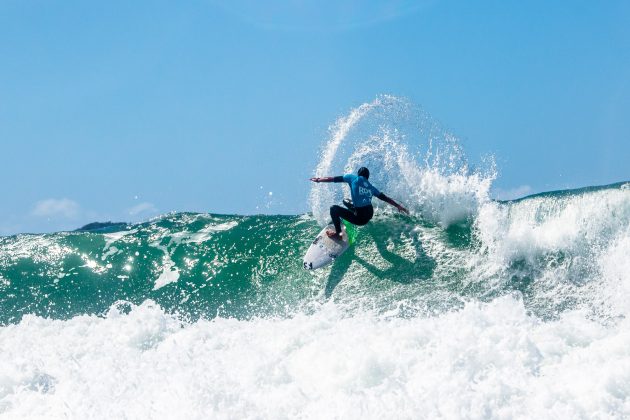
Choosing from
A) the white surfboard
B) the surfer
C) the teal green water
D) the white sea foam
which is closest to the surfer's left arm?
the surfer

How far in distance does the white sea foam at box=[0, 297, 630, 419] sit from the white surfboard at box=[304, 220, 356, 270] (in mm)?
2379

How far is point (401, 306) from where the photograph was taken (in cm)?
899

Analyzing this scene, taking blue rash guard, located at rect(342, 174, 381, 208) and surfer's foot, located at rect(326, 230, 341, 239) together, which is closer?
blue rash guard, located at rect(342, 174, 381, 208)

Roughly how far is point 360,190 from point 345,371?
198 inches

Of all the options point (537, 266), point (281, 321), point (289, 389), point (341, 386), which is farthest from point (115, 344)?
point (537, 266)

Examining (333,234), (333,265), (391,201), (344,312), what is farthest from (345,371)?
(333,234)

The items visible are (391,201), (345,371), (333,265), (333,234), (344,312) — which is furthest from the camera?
(333,234)

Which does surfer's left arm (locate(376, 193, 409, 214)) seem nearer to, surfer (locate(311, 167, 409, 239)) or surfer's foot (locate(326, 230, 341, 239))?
surfer (locate(311, 167, 409, 239))

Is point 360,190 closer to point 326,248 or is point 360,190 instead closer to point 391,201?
point 391,201

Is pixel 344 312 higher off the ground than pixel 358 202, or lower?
lower

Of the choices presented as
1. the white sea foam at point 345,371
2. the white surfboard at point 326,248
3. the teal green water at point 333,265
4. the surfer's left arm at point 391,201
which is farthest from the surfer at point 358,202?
the white sea foam at point 345,371

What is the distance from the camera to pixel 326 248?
37.2ft

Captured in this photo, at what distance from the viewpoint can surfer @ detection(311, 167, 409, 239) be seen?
36.6 ft

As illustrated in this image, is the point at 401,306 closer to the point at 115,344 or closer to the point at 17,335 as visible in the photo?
the point at 115,344
